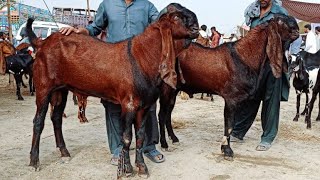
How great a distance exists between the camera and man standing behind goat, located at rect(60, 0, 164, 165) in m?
5.23

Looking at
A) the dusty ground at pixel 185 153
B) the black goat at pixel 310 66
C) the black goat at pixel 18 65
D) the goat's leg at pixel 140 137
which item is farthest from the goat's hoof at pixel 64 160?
the black goat at pixel 18 65

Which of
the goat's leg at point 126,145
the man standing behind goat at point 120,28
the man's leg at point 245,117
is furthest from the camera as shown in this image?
the man's leg at point 245,117

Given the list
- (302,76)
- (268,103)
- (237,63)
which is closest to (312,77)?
(302,76)

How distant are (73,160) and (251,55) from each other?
275 centimetres

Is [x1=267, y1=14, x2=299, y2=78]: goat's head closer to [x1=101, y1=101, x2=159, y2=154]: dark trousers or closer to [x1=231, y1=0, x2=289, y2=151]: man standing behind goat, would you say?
[x1=231, y1=0, x2=289, y2=151]: man standing behind goat

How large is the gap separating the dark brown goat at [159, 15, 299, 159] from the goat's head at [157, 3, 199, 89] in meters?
1.36

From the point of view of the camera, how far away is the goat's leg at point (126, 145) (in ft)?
14.9

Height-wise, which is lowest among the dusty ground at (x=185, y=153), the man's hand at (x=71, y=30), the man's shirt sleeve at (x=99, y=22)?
the dusty ground at (x=185, y=153)

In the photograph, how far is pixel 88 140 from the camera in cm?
663

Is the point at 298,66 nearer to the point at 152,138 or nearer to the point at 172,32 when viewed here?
the point at 152,138

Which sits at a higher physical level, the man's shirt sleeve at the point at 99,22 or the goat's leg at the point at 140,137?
the man's shirt sleeve at the point at 99,22

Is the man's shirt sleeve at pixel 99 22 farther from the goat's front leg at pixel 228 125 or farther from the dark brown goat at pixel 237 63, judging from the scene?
the goat's front leg at pixel 228 125

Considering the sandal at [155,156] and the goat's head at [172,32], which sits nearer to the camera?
the goat's head at [172,32]

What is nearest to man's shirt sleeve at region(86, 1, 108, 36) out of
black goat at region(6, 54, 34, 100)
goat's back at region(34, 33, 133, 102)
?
goat's back at region(34, 33, 133, 102)
